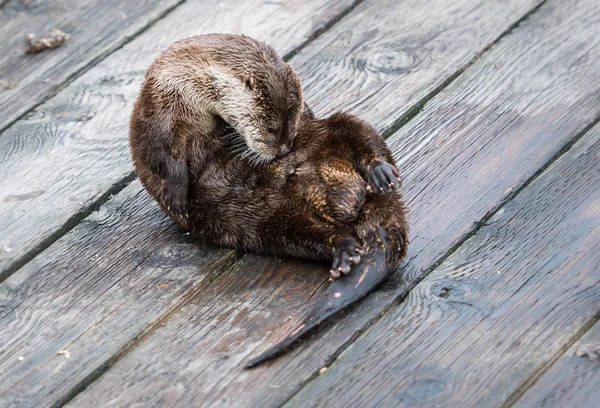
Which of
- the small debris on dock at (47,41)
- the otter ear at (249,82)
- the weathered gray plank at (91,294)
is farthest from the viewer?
the small debris on dock at (47,41)

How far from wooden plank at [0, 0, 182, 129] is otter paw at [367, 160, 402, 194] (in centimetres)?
168

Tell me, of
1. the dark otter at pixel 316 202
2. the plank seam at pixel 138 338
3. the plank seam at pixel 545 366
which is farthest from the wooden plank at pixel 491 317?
the plank seam at pixel 138 338

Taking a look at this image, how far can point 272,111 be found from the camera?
2.95 m

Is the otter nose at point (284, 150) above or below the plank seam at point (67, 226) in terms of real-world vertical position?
below

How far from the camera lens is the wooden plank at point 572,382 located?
2.34 meters

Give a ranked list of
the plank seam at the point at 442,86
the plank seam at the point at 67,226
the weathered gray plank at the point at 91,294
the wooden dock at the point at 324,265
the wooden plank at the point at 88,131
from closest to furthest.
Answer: the wooden dock at the point at 324,265, the weathered gray plank at the point at 91,294, the plank seam at the point at 67,226, the wooden plank at the point at 88,131, the plank seam at the point at 442,86

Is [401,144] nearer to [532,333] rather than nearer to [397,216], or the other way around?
[397,216]

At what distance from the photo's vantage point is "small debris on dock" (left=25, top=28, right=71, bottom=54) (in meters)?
4.19

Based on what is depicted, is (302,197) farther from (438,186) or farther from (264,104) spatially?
(438,186)

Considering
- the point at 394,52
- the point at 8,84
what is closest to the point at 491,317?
the point at 394,52

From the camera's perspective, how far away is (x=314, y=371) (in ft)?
8.27

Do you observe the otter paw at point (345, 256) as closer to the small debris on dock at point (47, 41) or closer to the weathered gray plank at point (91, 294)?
the weathered gray plank at point (91, 294)

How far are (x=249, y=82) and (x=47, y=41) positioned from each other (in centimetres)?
160

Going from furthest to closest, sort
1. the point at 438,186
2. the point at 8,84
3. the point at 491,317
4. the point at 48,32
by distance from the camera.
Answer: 1. the point at 48,32
2. the point at 8,84
3. the point at 438,186
4. the point at 491,317
